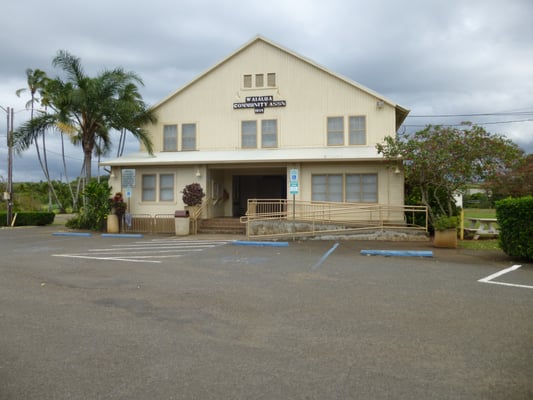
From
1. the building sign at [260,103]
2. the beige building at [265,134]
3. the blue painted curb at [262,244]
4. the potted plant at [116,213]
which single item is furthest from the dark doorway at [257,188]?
the blue painted curb at [262,244]

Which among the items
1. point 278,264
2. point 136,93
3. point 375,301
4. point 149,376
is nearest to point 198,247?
point 278,264

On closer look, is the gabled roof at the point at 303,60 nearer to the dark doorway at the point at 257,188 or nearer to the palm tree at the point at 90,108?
the palm tree at the point at 90,108

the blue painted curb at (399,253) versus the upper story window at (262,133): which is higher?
the upper story window at (262,133)

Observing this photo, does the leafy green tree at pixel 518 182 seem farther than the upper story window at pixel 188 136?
Yes

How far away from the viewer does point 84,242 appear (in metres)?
15.6

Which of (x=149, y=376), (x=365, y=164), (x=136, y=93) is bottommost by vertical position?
(x=149, y=376)

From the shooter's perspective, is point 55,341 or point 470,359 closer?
point 470,359

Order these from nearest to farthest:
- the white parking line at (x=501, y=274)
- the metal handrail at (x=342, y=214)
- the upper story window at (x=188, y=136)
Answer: the white parking line at (x=501, y=274), the metal handrail at (x=342, y=214), the upper story window at (x=188, y=136)

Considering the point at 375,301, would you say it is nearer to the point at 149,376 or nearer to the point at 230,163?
the point at 149,376

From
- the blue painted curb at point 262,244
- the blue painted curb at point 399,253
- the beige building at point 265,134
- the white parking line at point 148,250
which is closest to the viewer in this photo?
the white parking line at point 148,250

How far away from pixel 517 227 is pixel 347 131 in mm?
9844

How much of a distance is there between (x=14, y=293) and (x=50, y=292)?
0.56m

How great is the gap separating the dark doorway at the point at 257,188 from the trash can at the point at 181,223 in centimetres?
550

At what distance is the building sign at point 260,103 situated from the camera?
19.8m
